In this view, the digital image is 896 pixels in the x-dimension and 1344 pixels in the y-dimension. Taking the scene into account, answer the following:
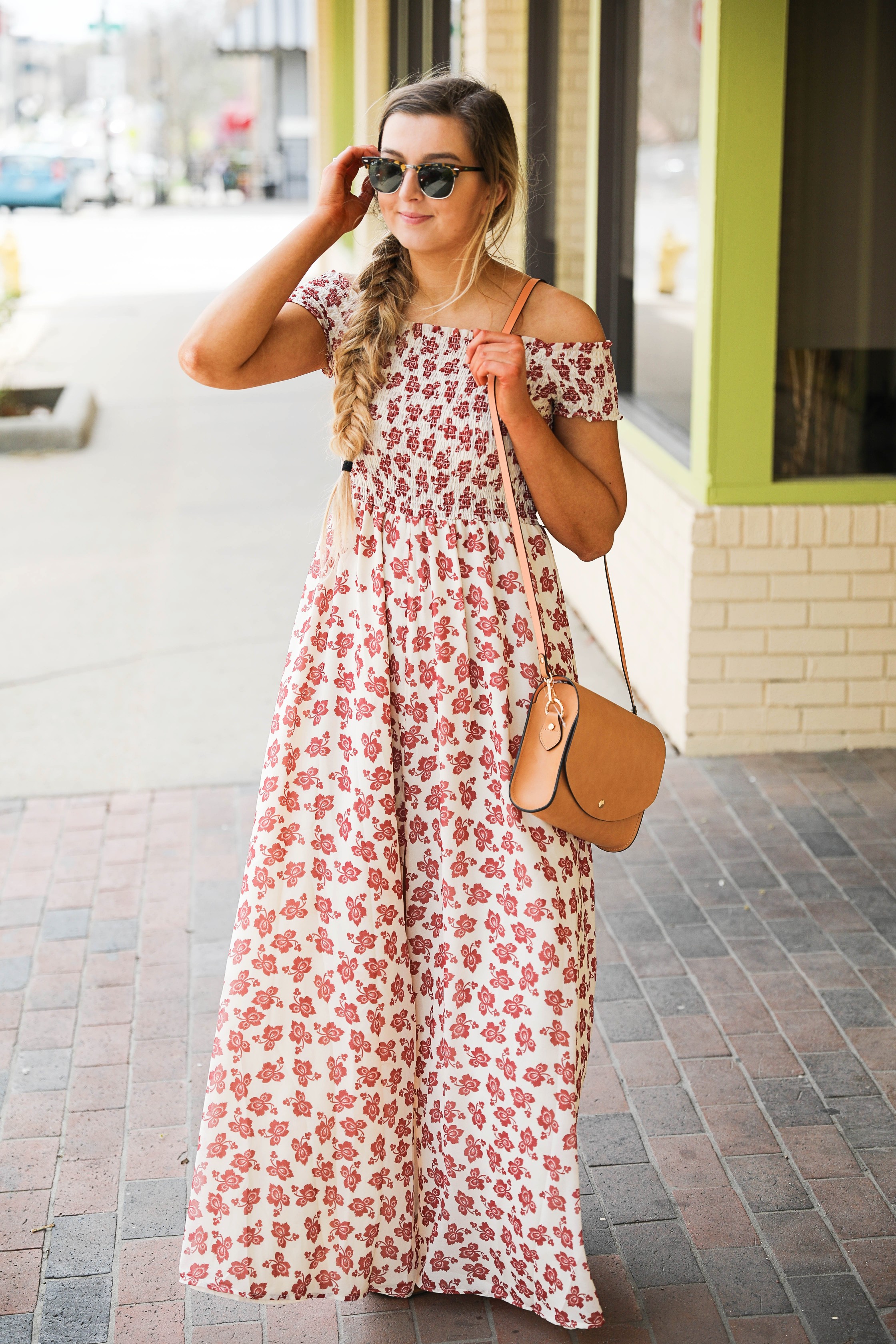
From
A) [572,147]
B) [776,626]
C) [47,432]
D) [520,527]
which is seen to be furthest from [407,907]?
[47,432]

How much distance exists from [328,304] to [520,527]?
0.48 m

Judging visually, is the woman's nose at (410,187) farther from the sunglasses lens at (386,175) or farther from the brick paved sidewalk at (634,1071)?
the brick paved sidewalk at (634,1071)

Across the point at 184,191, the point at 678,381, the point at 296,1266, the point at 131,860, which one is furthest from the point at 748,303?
the point at 184,191

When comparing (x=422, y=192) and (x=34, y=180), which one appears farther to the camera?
(x=34, y=180)

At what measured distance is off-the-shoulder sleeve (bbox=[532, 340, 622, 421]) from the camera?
2.25 metres

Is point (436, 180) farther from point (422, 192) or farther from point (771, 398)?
point (771, 398)

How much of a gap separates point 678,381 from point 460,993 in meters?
3.63

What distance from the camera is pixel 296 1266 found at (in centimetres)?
246

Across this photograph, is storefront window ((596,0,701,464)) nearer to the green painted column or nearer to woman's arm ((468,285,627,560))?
the green painted column

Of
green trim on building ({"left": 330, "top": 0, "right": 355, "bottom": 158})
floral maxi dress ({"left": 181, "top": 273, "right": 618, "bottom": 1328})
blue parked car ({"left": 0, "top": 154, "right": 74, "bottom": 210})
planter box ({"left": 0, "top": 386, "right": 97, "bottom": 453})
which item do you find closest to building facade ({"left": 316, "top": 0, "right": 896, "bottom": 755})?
floral maxi dress ({"left": 181, "top": 273, "right": 618, "bottom": 1328})

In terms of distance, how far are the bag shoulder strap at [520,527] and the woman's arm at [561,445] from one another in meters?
0.02

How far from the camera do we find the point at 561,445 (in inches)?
89.0

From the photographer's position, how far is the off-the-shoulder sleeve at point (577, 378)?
2252 mm

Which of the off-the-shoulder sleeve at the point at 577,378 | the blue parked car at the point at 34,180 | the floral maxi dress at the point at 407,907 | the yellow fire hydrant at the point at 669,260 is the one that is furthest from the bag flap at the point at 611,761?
the blue parked car at the point at 34,180
